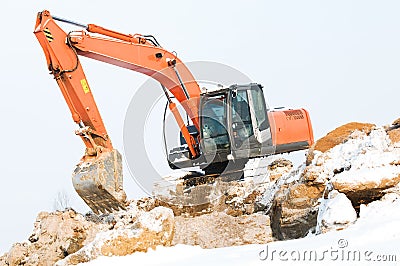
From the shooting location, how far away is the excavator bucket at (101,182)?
827cm

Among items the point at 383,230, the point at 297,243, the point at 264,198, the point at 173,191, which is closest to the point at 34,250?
the point at 173,191

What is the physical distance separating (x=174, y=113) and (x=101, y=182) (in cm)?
298

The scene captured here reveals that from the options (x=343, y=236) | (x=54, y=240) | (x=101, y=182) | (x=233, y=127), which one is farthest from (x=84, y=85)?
(x=343, y=236)

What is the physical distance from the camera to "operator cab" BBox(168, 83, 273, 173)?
10.4 metres

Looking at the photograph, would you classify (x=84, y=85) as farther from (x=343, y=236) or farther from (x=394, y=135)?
(x=343, y=236)

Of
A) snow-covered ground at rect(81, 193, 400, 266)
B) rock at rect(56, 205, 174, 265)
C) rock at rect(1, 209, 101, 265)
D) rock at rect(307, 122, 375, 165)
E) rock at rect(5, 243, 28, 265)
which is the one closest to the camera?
snow-covered ground at rect(81, 193, 400, 266)

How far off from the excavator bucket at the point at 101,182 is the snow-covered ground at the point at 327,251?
8.79 feet

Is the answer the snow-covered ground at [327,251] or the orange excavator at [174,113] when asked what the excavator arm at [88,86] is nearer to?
the orange excavator at [174,113]

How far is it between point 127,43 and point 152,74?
0.80 meters

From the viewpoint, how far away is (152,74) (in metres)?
10.6

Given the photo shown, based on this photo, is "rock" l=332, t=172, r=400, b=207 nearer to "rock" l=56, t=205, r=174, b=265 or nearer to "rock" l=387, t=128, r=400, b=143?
"rock" l=387, t=128, r=400, b=143

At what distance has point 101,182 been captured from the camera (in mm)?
8234

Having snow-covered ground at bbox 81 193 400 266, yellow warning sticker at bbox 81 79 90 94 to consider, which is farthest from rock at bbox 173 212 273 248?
yellow warning sticker at bbox 81 79 90 94

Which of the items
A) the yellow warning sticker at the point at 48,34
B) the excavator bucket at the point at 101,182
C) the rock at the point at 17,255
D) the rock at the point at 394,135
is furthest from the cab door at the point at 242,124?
the rock at the point at 17,255
